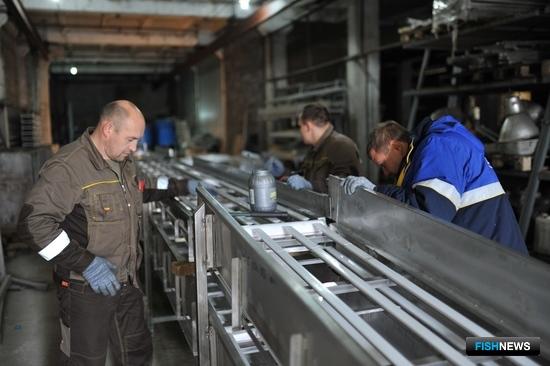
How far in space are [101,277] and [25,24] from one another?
609 cm

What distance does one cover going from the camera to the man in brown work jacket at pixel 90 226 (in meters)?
2.13

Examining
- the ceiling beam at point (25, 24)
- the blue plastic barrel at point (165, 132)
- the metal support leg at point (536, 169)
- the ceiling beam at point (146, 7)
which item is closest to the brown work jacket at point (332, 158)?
the metal support leg at point (536, 169)

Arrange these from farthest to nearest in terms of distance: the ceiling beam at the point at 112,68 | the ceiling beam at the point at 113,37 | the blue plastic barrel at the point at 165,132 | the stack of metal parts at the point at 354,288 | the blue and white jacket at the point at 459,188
Answer: the blue plastic barrel at the point at 165,132 → the ceiling beam at the point at 112,68 → the ceiling beam at the point at 113,37 → the blue and white jacket at the point at 459,188 → the stack of metal parts at the point at 354,288

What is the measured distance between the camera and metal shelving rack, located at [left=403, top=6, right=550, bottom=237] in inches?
145

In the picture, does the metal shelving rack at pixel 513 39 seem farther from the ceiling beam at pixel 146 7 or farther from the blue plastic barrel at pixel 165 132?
the blue plastic barrel at pixel 165 132

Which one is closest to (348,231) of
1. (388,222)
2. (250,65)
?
(388,222)

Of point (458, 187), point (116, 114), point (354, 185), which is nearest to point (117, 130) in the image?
point (116, 114)

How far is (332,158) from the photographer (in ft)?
11.7

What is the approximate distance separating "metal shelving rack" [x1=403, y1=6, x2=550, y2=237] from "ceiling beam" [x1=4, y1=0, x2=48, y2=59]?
14.8 ft

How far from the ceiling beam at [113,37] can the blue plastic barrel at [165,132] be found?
5.29 m

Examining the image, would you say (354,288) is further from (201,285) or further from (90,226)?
(90,226)

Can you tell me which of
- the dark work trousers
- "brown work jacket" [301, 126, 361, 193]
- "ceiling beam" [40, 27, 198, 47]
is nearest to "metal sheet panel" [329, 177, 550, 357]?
the dark work trousers

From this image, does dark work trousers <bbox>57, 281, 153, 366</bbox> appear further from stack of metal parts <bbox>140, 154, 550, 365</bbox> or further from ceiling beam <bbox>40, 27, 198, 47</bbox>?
ceiling beam <bbox>40, 27, 198, 47</bbox>

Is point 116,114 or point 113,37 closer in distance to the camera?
point 116,114
